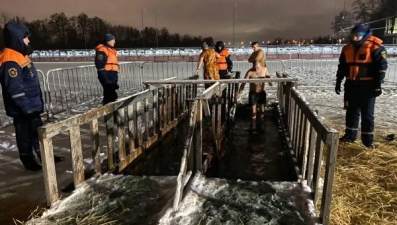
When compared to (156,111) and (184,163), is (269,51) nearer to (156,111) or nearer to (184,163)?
(156,111)

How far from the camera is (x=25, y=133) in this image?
429 cm

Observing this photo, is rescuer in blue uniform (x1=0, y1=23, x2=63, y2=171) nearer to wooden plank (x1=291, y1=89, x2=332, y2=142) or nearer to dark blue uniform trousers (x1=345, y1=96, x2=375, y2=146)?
wooden plank (x1=291, y1=89, x2=332, y2=142)

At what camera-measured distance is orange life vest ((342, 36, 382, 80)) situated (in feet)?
15.9

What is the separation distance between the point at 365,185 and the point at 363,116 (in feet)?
5.62

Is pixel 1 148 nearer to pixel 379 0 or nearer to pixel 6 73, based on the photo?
pixel 6 73

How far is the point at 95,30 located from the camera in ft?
255

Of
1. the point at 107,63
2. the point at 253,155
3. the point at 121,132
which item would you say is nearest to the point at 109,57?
the point at 107,63

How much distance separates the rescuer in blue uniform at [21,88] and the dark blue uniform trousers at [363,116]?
192 inches

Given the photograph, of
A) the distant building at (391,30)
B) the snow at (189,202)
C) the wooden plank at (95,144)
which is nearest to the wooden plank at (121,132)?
the wooden plank at (95,144)

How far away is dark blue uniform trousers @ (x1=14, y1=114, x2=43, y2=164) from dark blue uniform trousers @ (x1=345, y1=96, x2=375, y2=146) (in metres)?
4.94

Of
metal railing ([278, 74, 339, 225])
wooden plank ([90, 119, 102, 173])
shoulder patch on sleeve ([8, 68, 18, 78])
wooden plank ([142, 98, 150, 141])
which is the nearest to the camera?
metal railing ([278, 74, 339, 225])

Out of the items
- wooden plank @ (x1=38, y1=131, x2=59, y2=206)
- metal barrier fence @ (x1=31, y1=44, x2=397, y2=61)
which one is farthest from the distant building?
wooden plank @ (x1=38, y1=131, x2=59, y2=206)

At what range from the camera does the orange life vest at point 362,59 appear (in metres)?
4.86

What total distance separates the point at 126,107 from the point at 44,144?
5.91 ft
